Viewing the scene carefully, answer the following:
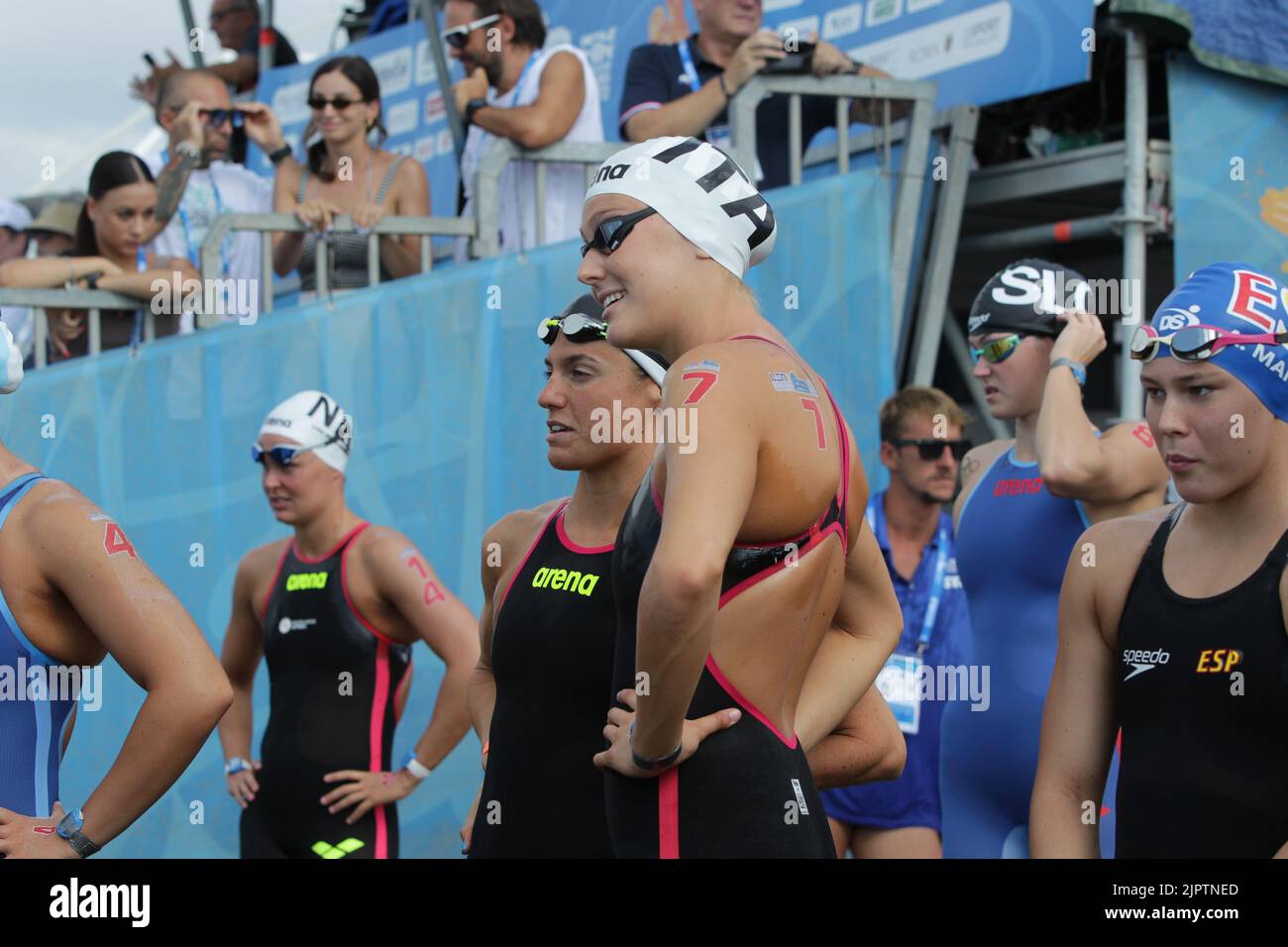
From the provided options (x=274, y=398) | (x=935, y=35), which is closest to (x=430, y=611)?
(x=274, y=398)

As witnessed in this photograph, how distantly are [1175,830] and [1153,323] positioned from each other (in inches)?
40.5

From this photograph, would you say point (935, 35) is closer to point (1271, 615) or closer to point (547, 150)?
point (547, 150)

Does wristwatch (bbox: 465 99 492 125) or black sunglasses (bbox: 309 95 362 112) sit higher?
black sunglasses (bbox: 309 95 362 112)

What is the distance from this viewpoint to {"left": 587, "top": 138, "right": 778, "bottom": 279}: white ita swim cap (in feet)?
10.4

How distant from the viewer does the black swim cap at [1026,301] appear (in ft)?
17.7

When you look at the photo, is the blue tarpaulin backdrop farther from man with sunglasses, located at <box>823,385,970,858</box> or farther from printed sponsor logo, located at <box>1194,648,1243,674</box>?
printed sponsor logo, located at <box>1194,648,1243,674</box>

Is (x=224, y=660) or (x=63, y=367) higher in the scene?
(x=63, y=367)

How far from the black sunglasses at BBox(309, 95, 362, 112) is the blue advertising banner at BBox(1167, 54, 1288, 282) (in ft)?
13.5

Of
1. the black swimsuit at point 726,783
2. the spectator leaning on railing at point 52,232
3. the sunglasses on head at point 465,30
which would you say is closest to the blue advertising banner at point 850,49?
the sunglasses on head at point 465,30

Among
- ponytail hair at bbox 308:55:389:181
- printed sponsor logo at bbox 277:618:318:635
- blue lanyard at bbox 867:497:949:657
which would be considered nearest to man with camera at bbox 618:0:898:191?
ponytail hair at bbox 308:55:389:181

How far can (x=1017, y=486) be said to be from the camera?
5.42 m

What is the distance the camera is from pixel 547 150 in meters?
7.83

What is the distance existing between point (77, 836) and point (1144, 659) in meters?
2.23

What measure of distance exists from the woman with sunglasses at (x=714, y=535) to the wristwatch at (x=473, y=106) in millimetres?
4718
